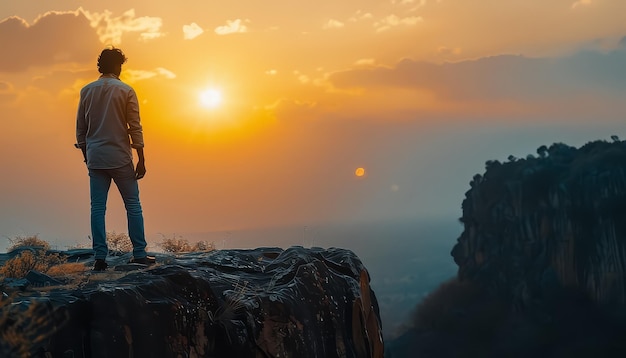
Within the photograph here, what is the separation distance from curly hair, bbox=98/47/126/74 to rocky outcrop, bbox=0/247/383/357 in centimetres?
273

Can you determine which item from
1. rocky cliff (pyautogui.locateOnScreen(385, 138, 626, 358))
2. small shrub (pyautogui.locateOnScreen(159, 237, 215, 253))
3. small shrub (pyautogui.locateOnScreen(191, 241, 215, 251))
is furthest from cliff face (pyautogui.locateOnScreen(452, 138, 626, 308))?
small shrub (pyautogui.locateOnScreen(159, 237, 215, 253))

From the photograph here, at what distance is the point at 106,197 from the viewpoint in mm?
9875

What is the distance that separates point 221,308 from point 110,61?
12.5ft

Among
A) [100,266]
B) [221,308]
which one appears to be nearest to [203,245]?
[100,266]

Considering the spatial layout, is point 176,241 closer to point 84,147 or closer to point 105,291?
point 84,147

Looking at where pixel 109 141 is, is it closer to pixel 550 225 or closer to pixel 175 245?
pixel 175 245

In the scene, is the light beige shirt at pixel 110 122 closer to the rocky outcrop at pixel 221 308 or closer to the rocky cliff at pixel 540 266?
the rocky outcrop at pixel 221 308

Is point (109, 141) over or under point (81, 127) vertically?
under

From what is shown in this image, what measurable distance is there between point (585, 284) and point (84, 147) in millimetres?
132043

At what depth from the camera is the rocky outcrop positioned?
740 cm

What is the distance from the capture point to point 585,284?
129625mm

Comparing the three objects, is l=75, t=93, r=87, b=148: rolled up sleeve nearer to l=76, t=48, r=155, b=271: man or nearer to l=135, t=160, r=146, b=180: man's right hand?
l=76, t=48, r=155, b=271: man

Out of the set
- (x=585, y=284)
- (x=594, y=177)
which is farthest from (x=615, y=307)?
(x=594, y=177)

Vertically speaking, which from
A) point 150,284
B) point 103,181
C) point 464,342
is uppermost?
point 103,181
